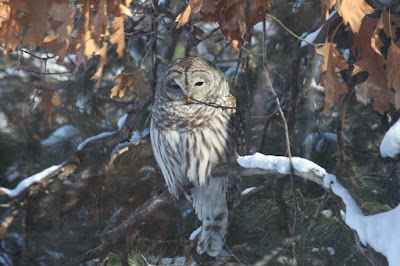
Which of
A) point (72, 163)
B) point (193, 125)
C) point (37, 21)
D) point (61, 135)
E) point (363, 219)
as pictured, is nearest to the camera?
point (37, 21)

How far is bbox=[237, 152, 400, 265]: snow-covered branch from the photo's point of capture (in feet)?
6.77

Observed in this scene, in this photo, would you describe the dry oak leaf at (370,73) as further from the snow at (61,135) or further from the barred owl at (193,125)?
the snow at (61,135)

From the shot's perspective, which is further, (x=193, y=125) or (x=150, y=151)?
(x=150, y=151)

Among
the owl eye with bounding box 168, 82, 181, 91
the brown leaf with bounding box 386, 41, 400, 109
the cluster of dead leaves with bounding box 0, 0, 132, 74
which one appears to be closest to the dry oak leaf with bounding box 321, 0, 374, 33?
the brown leaf with bounding box 386, 41, 400, 109

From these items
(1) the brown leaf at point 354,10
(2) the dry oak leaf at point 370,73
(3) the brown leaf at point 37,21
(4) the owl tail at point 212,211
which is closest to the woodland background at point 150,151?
(2) the dry oak leaf at point 370,73

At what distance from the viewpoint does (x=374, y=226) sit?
2.12 m

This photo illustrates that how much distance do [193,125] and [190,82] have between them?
0.94 feet

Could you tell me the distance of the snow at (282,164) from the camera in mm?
2215

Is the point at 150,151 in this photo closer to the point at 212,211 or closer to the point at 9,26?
the point at 212,211

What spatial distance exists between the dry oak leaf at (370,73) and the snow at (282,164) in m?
0.49

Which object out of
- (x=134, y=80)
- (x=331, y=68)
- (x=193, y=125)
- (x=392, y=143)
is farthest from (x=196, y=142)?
(x=392, y=143)

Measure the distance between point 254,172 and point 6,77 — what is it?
12.1 ft

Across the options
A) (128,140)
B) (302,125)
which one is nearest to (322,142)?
(302,125)

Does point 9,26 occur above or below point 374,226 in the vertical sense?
above
